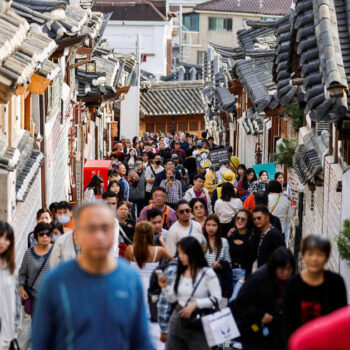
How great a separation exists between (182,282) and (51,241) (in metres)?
2.86

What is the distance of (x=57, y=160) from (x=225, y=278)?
12631 mm

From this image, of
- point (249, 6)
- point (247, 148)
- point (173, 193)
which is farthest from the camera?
point (249, 6)

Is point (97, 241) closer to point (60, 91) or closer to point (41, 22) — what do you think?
point (41, 22)

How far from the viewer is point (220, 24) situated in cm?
8075

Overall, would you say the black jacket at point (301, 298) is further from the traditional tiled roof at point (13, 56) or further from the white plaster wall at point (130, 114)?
the white plaster wall at point (130, 114)

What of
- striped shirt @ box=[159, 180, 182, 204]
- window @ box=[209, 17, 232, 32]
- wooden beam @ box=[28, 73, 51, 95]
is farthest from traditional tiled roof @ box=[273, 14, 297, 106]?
window @ box=[209, 17, 232, 32]

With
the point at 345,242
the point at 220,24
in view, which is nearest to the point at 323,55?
the point at 345,242

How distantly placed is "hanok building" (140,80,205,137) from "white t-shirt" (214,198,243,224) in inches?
1590

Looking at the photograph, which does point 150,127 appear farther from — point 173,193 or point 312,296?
point 312,296

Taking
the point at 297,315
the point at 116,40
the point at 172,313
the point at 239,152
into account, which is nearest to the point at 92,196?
the point at 172,313

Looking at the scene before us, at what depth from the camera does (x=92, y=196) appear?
18.3 meters

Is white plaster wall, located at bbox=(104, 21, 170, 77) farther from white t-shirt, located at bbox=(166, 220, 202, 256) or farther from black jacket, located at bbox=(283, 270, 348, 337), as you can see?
black jacket, located at bbox=(283, 270, 348, 337)

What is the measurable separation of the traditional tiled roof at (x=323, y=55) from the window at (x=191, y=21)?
227ft

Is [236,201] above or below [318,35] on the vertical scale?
below
